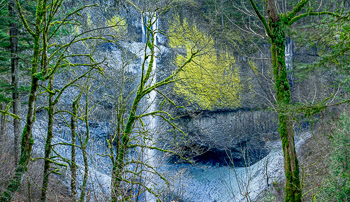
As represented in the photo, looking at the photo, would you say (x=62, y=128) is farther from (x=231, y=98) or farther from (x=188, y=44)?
(x=231, y=98)

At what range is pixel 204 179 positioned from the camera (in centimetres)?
1619

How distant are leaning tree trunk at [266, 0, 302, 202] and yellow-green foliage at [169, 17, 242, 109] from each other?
34.8 ft

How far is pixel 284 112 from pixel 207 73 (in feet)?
40.2

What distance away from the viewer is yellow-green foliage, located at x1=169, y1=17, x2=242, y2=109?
17797mm

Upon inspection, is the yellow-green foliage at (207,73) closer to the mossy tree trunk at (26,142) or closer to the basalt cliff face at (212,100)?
the basalt cliff face at (212,100)

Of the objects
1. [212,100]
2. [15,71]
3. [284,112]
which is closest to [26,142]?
[15,71]

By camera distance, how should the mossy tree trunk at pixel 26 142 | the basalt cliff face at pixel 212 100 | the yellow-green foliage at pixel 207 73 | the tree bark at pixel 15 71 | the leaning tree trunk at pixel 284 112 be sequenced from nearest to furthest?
1. the mossy tree trunk at pixel 26 142
2. the leaning tree trunk at pixel 284 112
3. the tree bark at pixel 15 71
4. the basalt cliff face at pixel 212 100
5. the yellow-green foliage at pixel 207 73

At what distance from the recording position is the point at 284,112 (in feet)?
17.8

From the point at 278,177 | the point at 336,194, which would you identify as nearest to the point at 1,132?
the point at 336,194

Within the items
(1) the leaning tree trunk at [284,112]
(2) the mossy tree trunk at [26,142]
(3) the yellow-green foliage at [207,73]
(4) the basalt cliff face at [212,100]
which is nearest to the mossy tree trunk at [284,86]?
(1) the leaning tree trunk at [284,112]

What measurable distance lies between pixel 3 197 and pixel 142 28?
51.1ft

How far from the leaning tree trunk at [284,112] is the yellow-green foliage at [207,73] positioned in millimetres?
10610

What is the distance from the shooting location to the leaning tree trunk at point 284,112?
5.84 metres

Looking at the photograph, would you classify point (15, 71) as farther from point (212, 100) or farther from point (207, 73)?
point (212, 100)
